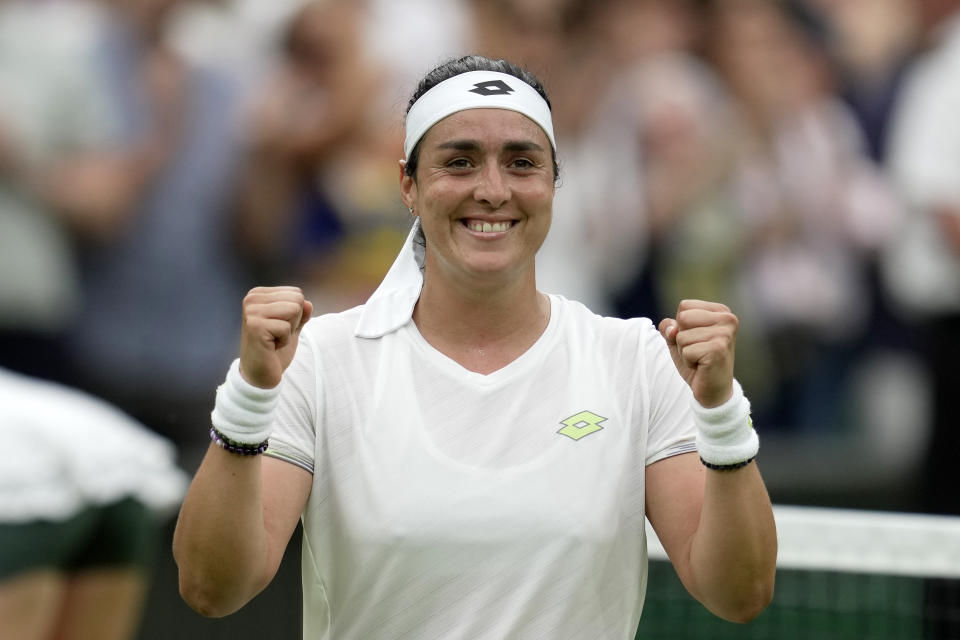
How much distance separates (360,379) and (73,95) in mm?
4827

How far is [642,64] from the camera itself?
26.9ft

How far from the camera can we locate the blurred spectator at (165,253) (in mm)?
7805

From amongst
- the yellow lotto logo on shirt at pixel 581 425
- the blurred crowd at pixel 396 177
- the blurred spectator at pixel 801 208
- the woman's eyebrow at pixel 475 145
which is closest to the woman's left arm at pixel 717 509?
the yellow lotto logo on shirt at pixel 581 425

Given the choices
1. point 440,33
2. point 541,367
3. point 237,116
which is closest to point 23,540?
point 541,367

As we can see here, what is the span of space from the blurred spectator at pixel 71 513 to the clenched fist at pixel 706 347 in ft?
6.95

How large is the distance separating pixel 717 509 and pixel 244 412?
1007 mm

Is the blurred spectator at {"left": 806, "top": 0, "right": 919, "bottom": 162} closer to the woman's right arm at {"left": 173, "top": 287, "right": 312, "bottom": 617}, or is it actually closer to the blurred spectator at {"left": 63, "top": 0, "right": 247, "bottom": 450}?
the blurred spectator at {"left": 63, "top": 0, "right": 247, "bottom": 450}

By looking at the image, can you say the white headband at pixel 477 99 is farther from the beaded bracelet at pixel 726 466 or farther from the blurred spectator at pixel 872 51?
the blurred spectator at pixel 872 51

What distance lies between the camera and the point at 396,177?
7773mm

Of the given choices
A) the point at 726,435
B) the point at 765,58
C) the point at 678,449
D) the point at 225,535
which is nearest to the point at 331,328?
the point at 225,535

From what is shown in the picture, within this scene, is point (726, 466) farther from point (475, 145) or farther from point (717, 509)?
point (475, 145)

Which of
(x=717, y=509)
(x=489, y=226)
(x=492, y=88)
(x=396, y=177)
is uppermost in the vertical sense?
(x=492, y=88)

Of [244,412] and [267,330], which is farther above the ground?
[267,330]

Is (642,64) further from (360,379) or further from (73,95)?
(360,379)
